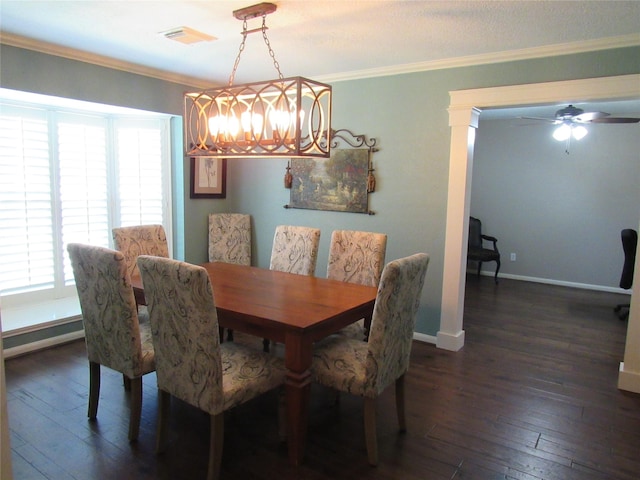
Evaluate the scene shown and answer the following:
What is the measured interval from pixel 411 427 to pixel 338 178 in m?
2.35

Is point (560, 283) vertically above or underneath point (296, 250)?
underneath

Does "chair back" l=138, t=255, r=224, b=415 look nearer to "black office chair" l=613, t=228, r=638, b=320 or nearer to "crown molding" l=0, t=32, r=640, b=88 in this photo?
"crown molding" l=0, t=32, r=640, b=88

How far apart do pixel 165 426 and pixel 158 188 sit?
113 inches

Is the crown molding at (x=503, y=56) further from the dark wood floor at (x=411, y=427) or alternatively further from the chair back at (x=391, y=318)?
the dark wood floor at (x=411, y=427)

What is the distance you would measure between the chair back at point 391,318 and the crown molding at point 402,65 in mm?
1920

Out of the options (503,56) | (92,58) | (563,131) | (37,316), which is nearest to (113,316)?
(37,316)

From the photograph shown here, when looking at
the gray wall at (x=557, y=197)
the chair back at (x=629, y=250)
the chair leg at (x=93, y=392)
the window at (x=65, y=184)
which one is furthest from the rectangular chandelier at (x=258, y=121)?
the gray wall at (x=557, y=197)

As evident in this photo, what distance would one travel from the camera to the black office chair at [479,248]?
21.1 ft

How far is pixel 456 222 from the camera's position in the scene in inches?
146

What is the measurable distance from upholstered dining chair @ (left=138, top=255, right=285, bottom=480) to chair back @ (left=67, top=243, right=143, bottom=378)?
0.21m

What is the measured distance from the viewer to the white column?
3631mm

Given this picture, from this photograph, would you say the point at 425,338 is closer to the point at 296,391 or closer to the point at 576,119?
the point at 296,391

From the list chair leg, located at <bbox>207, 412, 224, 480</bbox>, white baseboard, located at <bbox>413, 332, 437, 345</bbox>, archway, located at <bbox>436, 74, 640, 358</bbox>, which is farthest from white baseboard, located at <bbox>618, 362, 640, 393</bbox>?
chair leg, located at <bbox>207, 412, 224, 480</bbox>

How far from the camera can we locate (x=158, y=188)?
15.3 feet
